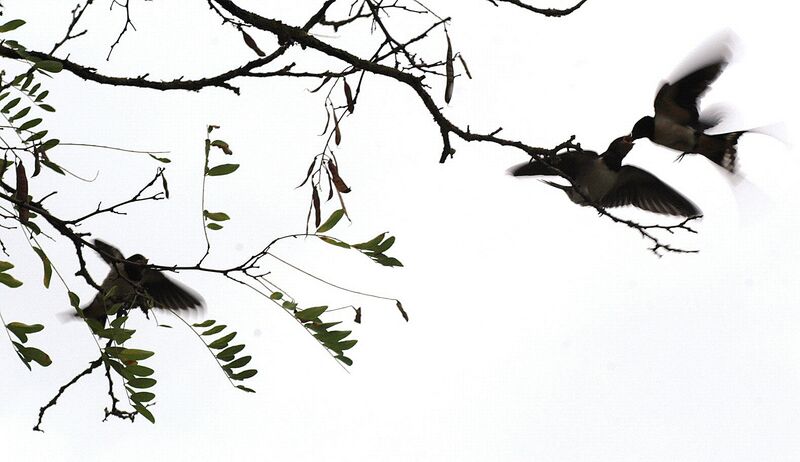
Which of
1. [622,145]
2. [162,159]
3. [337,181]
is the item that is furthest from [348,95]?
[622,145]

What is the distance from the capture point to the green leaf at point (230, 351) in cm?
243

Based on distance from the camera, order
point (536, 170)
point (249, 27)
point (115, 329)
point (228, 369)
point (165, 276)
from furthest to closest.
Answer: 1. point (165, 276)
2. point (536, 170)
3. point (249, 27)
4. point (228, 369)
5. point (115, 329)

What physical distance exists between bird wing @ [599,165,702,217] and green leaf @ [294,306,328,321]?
10.2 ft

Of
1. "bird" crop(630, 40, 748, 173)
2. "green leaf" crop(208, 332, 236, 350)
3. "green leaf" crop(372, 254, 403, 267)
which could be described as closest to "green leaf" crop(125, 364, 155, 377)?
"green leaf" crop(208, 332, 236, 350)

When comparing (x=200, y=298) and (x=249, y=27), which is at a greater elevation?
(x=200, y=298)

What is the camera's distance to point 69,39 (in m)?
2.72

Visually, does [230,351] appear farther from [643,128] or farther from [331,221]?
[643,128]

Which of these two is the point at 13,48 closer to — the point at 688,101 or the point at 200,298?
the point at 688,101

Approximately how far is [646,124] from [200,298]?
2449 mm

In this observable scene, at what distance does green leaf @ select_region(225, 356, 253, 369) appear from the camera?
2434 mm

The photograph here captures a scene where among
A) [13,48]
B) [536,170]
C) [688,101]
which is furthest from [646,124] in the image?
[13,48]

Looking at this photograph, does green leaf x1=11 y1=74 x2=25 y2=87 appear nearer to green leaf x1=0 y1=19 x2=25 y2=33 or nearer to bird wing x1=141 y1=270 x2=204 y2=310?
green leaf x1=0 y1=19 x2=25 y2=33

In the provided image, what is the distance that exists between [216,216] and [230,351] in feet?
1.14

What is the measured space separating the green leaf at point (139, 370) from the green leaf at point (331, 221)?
1.64ft
